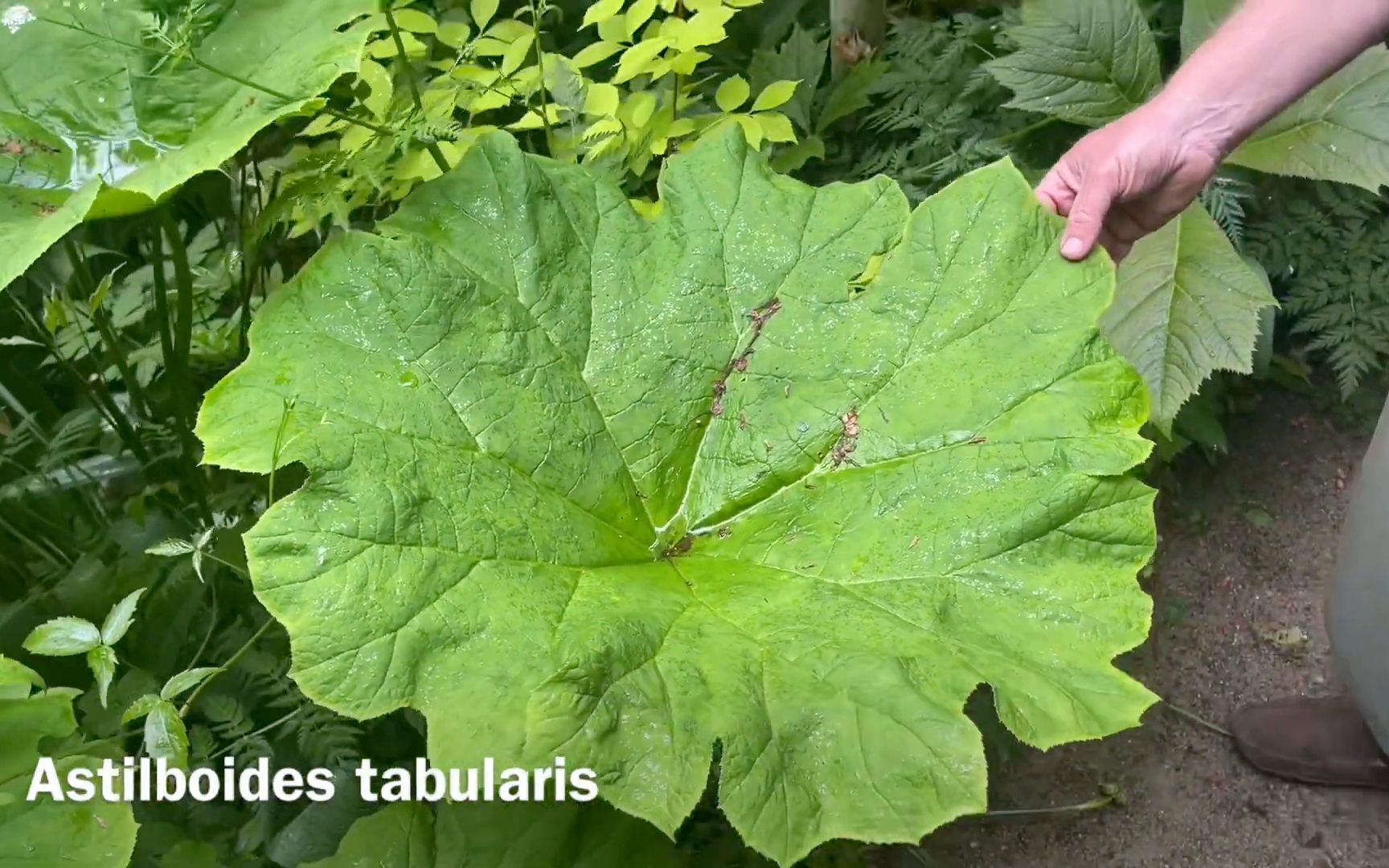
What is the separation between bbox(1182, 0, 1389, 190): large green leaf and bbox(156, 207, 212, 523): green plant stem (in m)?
1.63

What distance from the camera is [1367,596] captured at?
165cm

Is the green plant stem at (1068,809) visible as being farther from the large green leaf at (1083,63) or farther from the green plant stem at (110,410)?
the green plant stem at (110,410)

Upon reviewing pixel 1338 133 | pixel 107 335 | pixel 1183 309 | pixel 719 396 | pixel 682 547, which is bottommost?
pixel 1183 309

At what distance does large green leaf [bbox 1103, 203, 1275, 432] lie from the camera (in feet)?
5.55

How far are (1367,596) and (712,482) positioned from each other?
106 centimetres

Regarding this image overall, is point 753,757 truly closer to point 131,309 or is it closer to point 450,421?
point 450,421

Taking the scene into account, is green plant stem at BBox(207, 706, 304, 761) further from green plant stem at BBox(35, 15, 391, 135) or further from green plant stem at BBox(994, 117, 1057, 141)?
green plant stem at BBox(994, 117, 1057, 141)

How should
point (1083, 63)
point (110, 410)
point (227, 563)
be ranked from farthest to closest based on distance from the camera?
point (1083, 63), point (110, 410), point (227, 563)

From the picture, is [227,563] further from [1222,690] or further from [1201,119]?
[1222,690]

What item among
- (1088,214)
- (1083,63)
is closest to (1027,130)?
(1083,63)

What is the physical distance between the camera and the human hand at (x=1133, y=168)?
4.52ft

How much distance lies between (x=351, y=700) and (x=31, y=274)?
1.26m

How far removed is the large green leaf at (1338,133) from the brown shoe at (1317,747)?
96 centimetres

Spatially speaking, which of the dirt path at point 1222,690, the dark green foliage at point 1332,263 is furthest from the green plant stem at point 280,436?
the dark green foliage at point 1332,263
